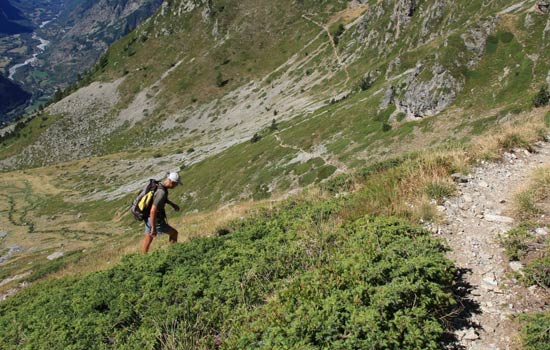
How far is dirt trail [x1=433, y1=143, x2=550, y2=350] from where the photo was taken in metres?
6.70

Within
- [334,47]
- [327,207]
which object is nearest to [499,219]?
[327,207]

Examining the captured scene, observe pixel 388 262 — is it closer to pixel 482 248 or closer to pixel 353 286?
pixel 353 286

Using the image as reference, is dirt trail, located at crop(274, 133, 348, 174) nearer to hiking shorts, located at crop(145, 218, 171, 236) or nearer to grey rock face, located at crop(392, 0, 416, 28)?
hiking shorts, located at crop(145, 218, 171, 236)

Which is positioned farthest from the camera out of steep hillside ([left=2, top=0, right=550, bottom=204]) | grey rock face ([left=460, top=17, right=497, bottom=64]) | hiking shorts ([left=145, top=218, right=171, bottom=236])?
grey rock face ([left=460, top=17, right=497, bottom=64])

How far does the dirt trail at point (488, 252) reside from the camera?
670 cm

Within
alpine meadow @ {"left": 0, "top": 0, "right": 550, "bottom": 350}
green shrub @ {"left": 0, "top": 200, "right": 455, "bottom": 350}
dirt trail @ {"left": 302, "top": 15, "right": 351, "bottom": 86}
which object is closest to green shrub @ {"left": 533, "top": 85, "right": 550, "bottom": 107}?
alpine meadow @ {"left": 0, "top": 0, "right": 550, "bottom": 350}

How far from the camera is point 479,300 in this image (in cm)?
737

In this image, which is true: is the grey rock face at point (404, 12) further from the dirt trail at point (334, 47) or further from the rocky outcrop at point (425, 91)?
the rocky outcrop at point (425, 91)

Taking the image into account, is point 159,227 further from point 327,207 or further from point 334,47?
point 334,47

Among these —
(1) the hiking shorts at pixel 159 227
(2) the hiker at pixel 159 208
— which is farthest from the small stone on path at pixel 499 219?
(1) the hiking shorts at pixel 159 227

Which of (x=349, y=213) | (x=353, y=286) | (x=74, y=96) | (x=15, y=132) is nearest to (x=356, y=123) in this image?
(x=349, y=213)

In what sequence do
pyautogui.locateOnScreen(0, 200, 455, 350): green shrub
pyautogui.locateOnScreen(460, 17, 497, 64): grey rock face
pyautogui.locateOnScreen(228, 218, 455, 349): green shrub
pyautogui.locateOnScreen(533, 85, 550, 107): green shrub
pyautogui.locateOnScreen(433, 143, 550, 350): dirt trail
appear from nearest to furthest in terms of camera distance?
pyautogui.locateOnScreen(228, 218, 455, 349): green shrub
pyautogui.locateOnScreen(0, 200, 455, 350): green shrub
pyautogui.locateOnScreen(433, 143, 550, 350): dirt trail
pyautogui.locateOnScreen(533, 85, 550, 107): green shrub
pyautogui.locateOnScreen(460, 17, 497, 64): grey rock face

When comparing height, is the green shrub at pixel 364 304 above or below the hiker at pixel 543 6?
above

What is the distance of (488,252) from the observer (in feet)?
28.5
